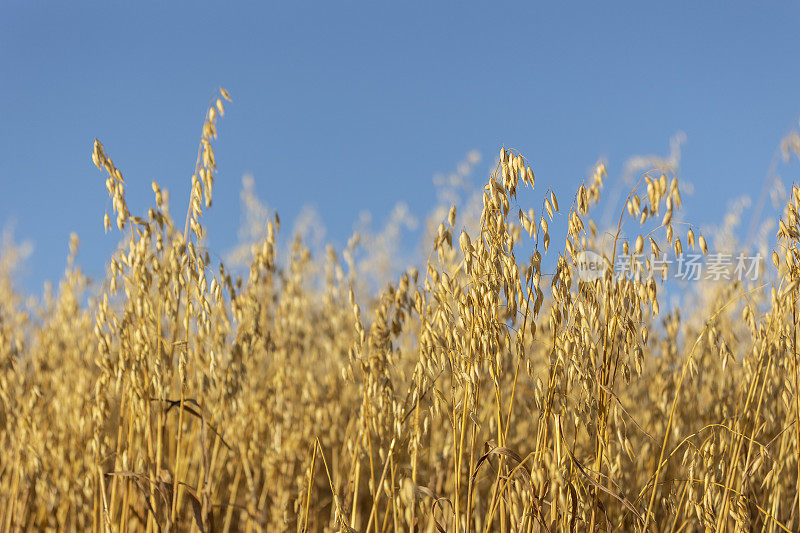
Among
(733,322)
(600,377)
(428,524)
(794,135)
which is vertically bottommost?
(428,524)

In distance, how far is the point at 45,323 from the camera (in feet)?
13.7

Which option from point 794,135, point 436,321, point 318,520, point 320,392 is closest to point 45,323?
point 320,392

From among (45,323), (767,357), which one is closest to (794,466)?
(767,357)

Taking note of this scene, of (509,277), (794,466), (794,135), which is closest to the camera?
(509,277)

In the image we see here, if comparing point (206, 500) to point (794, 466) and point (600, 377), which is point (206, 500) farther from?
point (794, 466)

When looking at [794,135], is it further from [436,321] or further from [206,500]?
[206,500]

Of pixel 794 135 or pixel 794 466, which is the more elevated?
pixel 794 135

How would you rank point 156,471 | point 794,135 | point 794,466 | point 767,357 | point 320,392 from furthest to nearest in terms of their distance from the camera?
point 320,392 → point 794,135 → point 794,466 → point 767,357 → point 156,471

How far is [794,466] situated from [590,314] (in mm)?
1190

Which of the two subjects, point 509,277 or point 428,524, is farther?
point 428,524

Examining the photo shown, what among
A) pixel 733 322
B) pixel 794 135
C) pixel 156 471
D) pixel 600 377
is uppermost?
pixel 794 135

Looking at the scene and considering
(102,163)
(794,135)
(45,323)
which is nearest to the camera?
(102,163)

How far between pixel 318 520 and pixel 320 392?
0.59 meters

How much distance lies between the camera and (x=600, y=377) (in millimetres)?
1408
